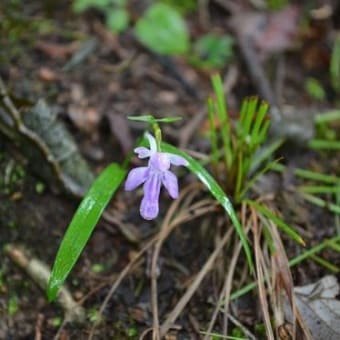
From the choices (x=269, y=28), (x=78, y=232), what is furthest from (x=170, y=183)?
(x=269, y=28)

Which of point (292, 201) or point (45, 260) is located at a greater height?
point (45, 260)

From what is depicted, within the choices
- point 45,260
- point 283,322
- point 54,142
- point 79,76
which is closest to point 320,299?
point 283,322

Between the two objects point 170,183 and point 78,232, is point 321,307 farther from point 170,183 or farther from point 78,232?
point 78,232

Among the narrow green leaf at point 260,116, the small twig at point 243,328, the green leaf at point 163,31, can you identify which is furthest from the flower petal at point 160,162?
the green leaf at point 163,31

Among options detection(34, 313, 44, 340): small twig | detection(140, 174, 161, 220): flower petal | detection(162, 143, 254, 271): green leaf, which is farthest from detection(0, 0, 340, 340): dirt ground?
detection(140, 174, 161, 220): flower petal

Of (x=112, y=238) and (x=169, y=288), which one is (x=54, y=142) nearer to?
(x=112, y=238)
